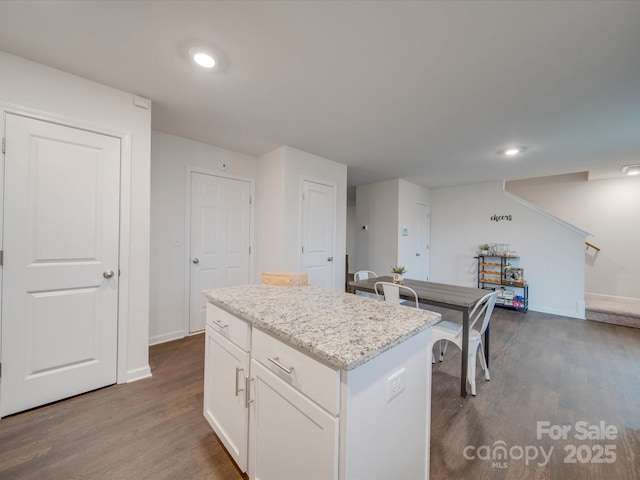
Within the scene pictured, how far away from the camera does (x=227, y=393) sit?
4.51ft

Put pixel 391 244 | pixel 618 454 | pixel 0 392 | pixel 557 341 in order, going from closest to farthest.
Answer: pixel 618 454
pixel 0 392
pixel 557 341
pixel 391 244

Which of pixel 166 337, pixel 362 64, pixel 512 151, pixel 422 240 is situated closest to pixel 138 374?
pixel 166 337

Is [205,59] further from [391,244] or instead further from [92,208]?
[391,244]

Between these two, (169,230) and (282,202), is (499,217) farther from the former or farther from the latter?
(169,230)

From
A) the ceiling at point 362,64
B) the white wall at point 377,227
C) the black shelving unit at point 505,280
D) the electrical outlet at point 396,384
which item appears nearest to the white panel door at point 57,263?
the ceiling at point 362,64

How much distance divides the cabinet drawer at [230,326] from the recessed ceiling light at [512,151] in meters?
3.76

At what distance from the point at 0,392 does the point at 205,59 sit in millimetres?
2570

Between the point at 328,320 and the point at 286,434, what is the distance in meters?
0.45

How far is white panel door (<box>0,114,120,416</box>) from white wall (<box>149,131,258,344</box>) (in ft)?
2.71

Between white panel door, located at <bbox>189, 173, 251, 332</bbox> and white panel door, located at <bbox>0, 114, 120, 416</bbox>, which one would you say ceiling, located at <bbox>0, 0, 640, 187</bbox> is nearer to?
white panel door, located at <bbox>0, 114, 120, 416</bbox>

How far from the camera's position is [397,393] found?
38.5 inches

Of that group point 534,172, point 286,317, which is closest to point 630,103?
point 534,172

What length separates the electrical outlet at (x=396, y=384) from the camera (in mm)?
933

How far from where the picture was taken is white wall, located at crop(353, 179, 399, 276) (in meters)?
4.95
